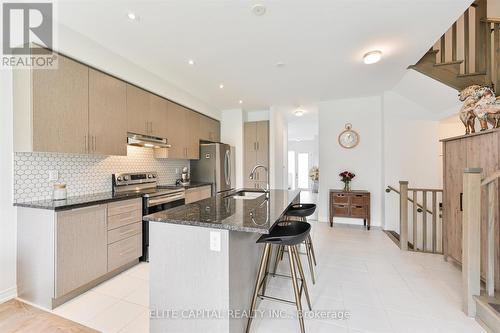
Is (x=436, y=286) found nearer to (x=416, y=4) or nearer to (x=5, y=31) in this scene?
(x=416, y=4)

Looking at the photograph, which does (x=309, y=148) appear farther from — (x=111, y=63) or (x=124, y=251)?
(x=124, y=251)

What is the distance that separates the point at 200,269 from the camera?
1448 mm

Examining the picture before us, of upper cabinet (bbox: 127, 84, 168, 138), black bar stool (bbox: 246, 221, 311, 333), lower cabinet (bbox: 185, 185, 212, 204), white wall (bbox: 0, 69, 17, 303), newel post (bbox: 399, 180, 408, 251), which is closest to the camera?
black bar stool (bbox: 246, 221, 311, 333)

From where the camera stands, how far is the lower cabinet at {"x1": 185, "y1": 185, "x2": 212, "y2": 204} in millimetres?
3773

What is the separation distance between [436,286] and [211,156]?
3.85m

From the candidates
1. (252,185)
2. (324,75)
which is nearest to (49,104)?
(324,75)

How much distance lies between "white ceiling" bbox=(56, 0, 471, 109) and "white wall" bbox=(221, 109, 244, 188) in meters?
1.63

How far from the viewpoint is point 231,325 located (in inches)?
55.9

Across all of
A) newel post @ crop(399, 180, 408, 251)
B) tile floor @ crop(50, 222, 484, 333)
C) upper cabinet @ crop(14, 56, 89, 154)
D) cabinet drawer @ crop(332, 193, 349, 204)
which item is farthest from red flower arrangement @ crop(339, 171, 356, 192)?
upper cabinet @ crop(14, 56, 89, 154)

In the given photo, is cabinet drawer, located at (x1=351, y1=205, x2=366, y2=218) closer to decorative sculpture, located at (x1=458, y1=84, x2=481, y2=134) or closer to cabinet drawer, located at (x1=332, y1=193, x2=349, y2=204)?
cabinet drawer, located at (x1=332, y1=193, x2=349, y2=204)

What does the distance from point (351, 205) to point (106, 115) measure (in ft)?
14.5

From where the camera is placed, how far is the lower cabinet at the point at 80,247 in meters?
1.98

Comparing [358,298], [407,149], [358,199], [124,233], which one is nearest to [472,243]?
[358,298]

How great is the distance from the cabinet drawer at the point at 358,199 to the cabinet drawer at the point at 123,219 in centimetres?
385
